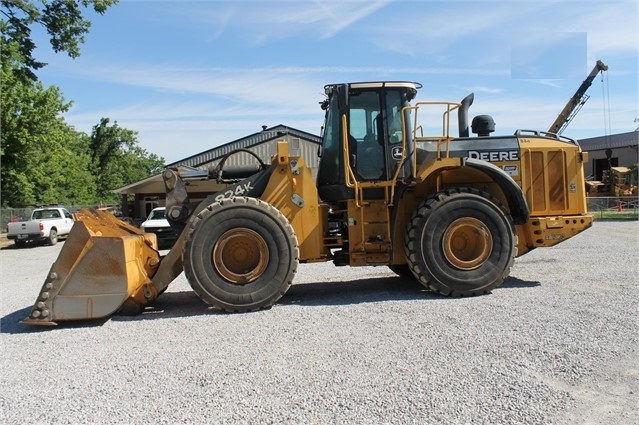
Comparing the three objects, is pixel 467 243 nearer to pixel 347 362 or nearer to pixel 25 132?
pixel 347 362

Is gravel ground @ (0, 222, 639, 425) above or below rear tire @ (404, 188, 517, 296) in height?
below

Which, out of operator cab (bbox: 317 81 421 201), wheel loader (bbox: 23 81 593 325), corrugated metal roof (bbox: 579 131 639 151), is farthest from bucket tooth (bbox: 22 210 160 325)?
corrugated metal roof (bbox: 579 131 639 151)

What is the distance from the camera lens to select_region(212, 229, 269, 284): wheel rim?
6781mm

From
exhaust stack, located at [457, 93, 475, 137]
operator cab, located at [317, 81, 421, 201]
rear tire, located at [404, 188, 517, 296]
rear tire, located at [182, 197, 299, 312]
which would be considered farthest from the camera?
exhaust stack, located at [457, 93, 475, 137]

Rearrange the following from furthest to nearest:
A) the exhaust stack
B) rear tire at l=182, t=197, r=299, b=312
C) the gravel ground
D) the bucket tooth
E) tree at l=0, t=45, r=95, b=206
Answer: tree at l=0, t=45, r=95, b=206 → the exhaust stack → rear tire at l=182, t=197, r=299, b=312 → the bucket tooth → the gravel ground

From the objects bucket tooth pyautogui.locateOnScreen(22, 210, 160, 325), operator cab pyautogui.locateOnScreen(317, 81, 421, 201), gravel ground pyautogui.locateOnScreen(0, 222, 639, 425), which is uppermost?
operator cab pyautogui.locateOnScreen(317, 81, 421, 201)

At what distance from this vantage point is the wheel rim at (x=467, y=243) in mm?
7199

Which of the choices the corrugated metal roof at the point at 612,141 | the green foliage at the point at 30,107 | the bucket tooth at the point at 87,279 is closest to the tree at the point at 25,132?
the green foliage at the point at 30,107

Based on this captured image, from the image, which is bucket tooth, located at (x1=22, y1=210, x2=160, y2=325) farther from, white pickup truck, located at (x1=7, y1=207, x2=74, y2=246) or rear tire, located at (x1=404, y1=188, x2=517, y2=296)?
white pickup truck, located at (x1=7, y1=207, x2=74, y2=246)

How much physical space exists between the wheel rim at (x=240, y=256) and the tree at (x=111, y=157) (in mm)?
58023

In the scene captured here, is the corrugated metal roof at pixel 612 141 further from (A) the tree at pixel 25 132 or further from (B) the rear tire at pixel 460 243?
(B) the rear tire at pixel 460 243

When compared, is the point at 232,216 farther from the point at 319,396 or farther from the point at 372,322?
the point at 319,396

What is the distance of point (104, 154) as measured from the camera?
63.7m

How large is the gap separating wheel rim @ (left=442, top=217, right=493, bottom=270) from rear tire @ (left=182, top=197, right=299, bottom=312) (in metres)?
2.11
